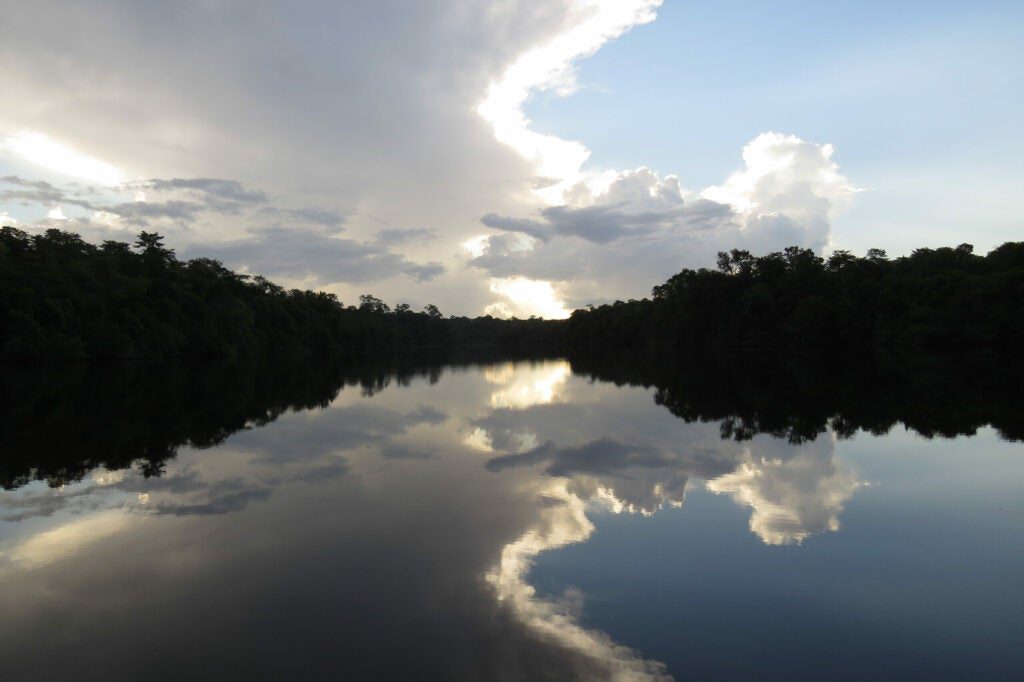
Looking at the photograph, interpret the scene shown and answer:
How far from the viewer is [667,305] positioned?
A: 11488 cm

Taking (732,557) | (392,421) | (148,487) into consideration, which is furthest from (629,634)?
(392,421)

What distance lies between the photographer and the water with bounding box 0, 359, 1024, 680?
5180 millimetres

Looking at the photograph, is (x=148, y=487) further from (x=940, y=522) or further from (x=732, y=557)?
(x=940, y=522)

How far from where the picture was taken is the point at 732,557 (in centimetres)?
756

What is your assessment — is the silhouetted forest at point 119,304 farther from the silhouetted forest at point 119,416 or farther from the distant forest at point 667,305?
the silhouetted forest at point 119,416

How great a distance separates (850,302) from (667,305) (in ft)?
132

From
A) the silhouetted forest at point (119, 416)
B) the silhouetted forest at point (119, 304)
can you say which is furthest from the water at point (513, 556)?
the silhouetted forest at point (119, 304)

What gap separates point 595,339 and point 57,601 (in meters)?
151

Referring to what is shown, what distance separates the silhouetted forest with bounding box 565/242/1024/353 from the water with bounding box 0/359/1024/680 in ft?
186

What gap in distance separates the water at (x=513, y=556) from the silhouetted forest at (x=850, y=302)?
56554 millimetres

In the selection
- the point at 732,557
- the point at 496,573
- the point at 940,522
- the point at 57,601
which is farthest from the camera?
the point at 940,522

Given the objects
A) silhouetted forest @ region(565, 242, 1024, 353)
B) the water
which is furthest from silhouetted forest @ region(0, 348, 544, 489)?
silhouetted forest @ region(565, 242, 1024, 353)

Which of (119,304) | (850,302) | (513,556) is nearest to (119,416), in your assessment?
(513,556)

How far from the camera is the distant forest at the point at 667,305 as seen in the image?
50.8m
